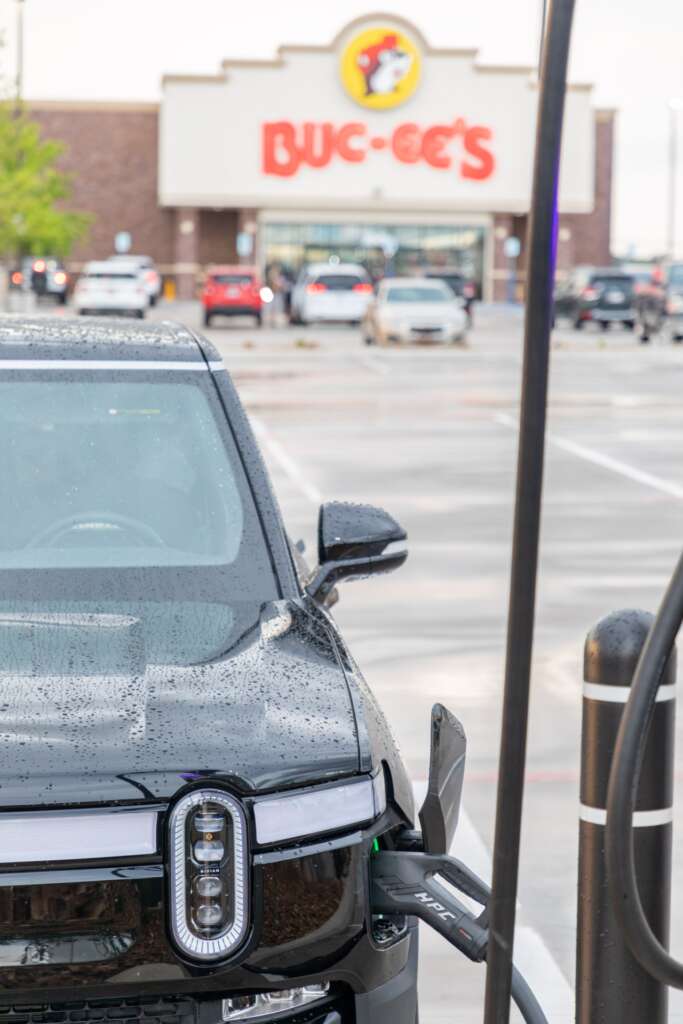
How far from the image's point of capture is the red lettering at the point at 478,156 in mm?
75562

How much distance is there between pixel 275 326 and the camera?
56062mm

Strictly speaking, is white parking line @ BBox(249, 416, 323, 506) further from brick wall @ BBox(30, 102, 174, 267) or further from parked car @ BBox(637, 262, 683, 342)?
brick wall @ BBox(30, 102, 174, 267)

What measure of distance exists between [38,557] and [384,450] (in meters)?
15.4

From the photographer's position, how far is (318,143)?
74.7 m

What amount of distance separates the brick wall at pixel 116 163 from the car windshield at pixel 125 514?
3072 inches

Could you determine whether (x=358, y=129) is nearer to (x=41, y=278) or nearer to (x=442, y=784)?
(x=41, y=278)

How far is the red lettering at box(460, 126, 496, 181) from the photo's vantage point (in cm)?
7556

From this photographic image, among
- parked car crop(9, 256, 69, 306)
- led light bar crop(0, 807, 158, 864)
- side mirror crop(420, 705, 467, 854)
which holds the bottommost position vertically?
parked car crop(9, 256, 69, 306)

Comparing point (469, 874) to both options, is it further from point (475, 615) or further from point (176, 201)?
point (176, 201)

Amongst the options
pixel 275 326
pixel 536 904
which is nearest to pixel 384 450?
pixel 536 904

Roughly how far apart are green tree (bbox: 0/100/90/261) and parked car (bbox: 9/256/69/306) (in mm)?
641

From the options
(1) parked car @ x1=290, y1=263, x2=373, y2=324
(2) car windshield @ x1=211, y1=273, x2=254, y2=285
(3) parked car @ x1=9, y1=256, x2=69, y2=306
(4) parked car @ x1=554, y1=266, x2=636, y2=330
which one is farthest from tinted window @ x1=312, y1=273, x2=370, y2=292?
(3) parked car @ x1=9, y1=256, x2=69, y2=306

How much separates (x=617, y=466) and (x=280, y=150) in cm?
5780

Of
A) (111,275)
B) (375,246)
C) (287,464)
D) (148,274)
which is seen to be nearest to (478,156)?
(375,246)
